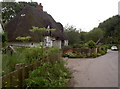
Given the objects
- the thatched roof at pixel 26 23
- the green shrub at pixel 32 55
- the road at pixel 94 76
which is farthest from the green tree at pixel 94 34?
the green shrub at pixel 32 55

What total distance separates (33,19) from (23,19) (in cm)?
137

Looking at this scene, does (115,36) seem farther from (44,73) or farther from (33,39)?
(44,73)

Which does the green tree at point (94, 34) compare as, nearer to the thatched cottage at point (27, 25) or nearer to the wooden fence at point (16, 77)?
the thatched cottage at point (27, 25)

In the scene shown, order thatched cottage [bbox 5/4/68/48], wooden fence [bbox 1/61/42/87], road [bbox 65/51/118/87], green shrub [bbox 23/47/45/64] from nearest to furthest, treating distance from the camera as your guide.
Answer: wooden fence [bbox 1/61/42/87]
road [bbox 65/51/118/87]
green shrub [bbox 23/47/45/64]
thatched cottage [bbox 5/4/68/48]

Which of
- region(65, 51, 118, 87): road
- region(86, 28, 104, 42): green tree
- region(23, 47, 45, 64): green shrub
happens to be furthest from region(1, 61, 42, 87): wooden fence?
region(86, 28, 104, 42): green tree

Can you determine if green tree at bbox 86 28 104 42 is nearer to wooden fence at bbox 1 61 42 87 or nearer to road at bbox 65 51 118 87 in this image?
road at bbox 65 51 118 87

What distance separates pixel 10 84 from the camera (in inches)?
163

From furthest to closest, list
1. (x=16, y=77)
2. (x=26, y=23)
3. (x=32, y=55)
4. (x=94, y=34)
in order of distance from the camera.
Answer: (x=94, y=34), (x=26, y=23), (x=32, y=55), (x=16, y=77)

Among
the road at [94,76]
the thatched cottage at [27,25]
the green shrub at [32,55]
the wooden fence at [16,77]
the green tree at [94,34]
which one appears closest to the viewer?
the wooden fence at [16,77]

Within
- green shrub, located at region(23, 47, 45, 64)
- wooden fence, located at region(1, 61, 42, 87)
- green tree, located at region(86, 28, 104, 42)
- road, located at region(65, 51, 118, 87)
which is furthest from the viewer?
green tree, located at region(86, 28, 104, 42)

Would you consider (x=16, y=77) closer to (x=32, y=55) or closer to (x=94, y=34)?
(x=32, y=55)

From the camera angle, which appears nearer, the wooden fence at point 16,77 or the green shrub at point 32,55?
the wooden fence at point 16,77

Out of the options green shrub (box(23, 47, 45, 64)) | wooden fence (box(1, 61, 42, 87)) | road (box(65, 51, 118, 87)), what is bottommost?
road (box(65, 51, 118, 87))

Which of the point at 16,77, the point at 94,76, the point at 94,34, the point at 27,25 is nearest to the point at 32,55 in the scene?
the point at 16,77
